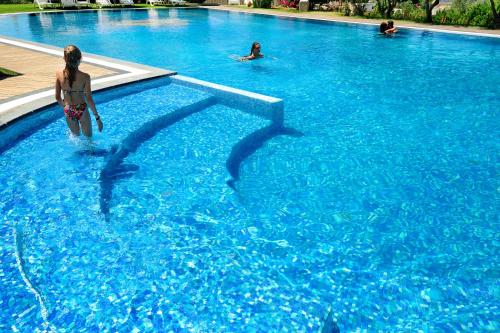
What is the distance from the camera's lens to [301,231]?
506 centimetres

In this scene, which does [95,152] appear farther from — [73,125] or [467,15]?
[467,15]

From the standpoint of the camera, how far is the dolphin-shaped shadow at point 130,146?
557 cm

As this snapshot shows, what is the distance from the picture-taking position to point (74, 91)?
570cm

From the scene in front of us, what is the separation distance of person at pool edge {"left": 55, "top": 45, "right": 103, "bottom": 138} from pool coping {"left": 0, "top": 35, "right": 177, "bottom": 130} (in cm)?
159

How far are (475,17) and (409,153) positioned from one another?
21.1 m

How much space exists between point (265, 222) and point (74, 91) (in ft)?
11.6

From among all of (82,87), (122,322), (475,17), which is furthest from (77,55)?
(475,17)

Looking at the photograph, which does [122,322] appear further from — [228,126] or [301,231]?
[228,126]

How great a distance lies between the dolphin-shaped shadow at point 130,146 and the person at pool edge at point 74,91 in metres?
0.71

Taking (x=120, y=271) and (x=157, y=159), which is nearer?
(x=120, y=271)

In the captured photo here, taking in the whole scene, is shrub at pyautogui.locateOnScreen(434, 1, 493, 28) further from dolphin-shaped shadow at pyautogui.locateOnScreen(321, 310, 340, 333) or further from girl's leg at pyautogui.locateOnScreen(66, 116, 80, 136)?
dolphin-shaped shadow at pyautogui.locateOnScreen(321, 310, 340, 333)

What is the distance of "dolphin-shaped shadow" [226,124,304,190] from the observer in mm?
6617

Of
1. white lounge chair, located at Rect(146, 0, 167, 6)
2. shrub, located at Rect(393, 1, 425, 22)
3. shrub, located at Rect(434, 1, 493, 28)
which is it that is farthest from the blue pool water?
white lounge chair, located at Rect(146, 0, 167, 6)

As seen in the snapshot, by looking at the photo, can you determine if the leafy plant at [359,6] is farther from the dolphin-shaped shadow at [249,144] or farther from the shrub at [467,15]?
the dolphin-shaped shadow at [249,144]
